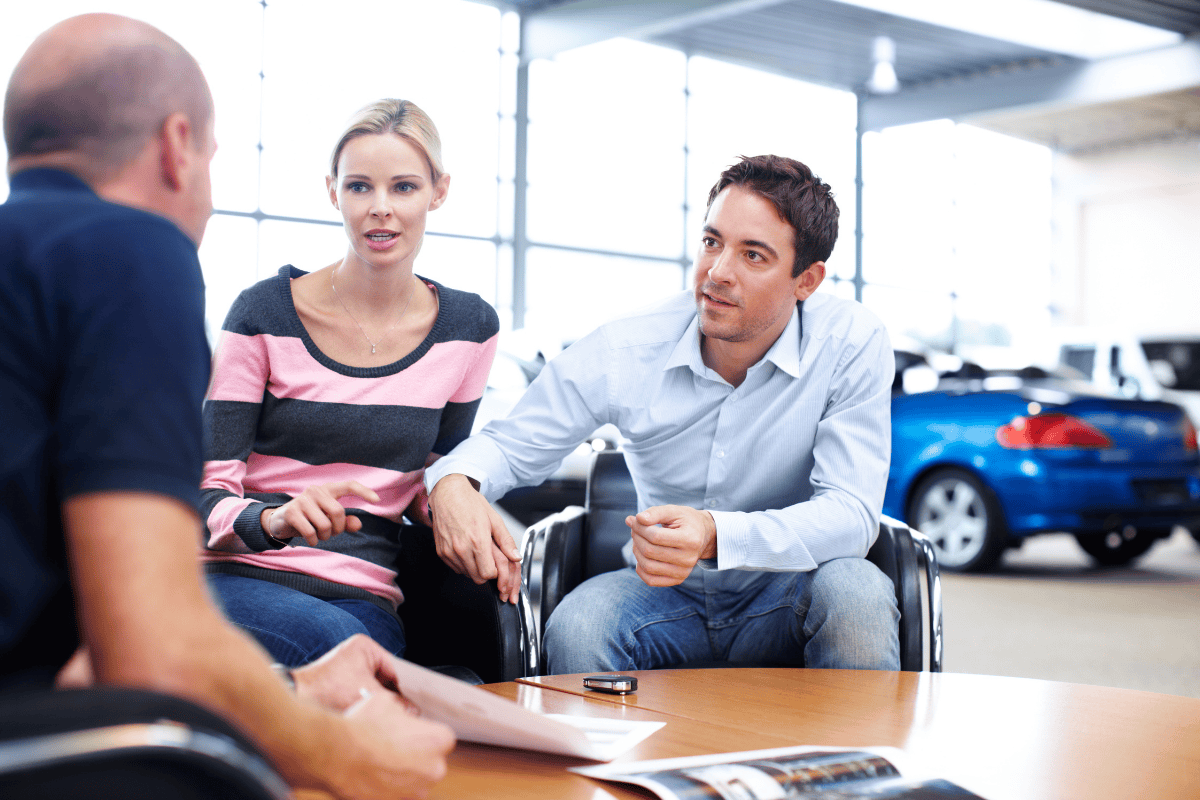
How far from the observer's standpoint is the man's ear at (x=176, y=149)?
2.70 feet

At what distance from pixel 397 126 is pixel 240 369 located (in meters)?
0.53

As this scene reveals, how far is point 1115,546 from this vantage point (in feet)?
22.2

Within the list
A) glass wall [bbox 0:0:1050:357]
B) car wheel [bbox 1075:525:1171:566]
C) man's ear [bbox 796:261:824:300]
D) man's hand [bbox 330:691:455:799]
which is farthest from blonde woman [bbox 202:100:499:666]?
car wheel [bbox 1075:525:1171:566]

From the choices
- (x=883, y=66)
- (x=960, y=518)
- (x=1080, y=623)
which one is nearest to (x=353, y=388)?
(x=1080, y=623)

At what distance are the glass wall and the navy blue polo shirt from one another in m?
5.51

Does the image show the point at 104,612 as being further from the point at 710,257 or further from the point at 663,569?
the point at 710,257

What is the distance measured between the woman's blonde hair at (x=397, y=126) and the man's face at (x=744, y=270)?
22.8 inches

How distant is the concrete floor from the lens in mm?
3809

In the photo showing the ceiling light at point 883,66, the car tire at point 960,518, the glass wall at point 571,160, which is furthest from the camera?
the ceiling light at point 883,66

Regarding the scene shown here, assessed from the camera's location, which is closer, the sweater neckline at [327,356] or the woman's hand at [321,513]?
the woman's hand at [321,513]

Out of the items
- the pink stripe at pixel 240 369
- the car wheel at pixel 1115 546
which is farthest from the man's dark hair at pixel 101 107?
the car wheel at pixel 1115 546

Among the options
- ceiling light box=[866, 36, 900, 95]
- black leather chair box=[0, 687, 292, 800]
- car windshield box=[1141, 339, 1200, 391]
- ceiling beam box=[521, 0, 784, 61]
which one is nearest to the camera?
black leather chair box=[0, 687, 292, 800]

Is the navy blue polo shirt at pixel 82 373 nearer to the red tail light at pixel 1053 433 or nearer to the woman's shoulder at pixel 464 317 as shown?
the woman's shoulder at pixel 464 317

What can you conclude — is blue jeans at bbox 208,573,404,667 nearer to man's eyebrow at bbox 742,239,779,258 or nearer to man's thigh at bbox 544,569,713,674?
man's thigh at bbox 544,569,713,674
